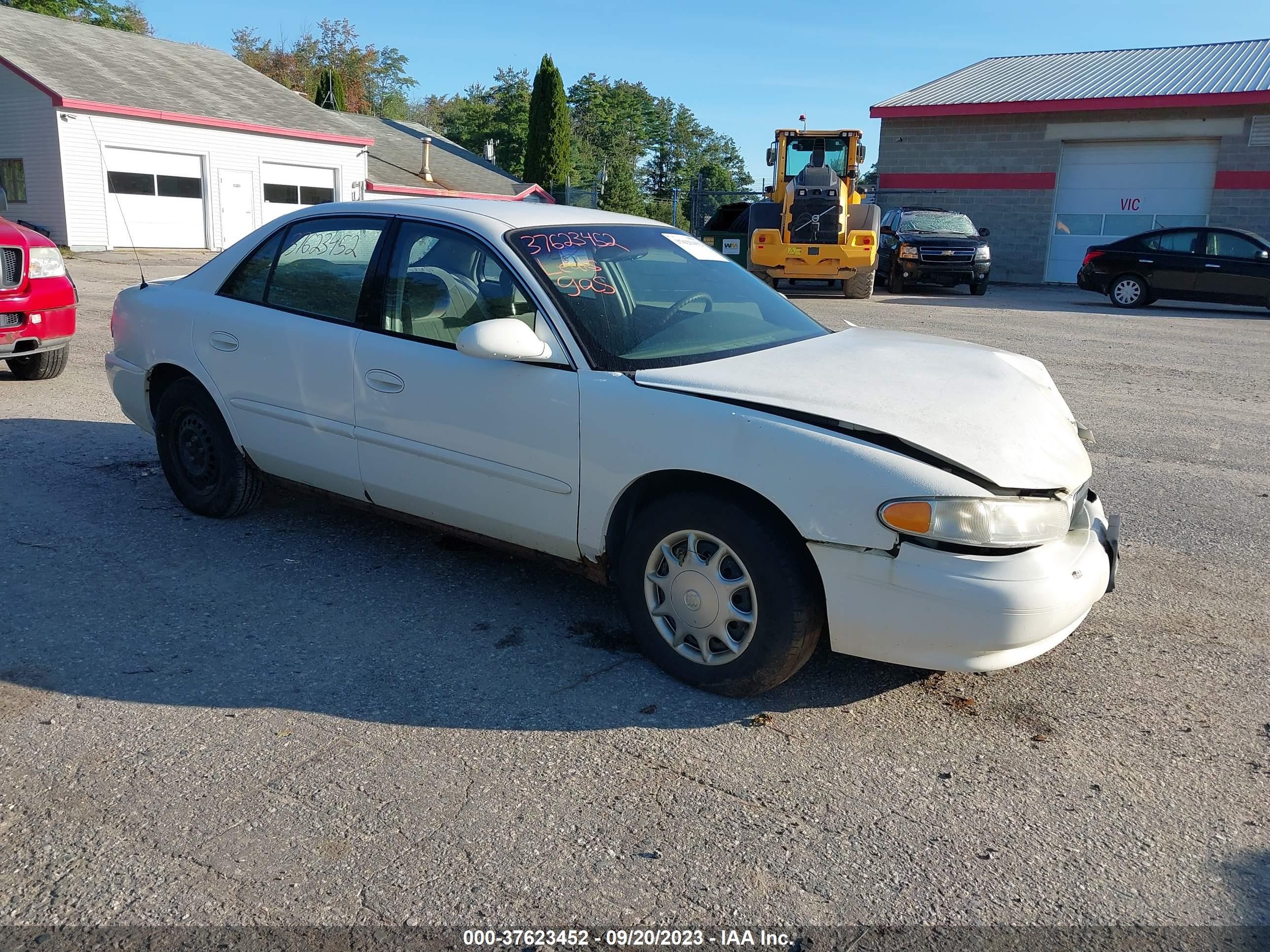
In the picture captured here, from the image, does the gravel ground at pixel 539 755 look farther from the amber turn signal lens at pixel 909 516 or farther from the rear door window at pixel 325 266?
the rear door window at pixel 325 266

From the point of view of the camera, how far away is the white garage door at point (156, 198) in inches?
1049

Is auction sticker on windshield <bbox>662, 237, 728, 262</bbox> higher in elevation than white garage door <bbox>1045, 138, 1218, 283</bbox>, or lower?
lower

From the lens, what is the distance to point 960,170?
2844 centimetres

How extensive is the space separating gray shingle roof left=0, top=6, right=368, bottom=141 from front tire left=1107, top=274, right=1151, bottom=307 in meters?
23.6

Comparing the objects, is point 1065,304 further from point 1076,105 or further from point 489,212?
point 489,212

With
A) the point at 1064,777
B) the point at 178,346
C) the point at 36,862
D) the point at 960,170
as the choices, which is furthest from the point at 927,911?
the point at 960,170

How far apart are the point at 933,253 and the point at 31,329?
1630cm

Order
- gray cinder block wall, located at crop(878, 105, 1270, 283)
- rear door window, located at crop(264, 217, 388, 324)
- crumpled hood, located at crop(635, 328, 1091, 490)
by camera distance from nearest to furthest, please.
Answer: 1. crumpled hood, located at crop(635, 328, 1091, 490)
2. rear door window, located at crop(264, 217, 388, 324)
3. gray cinder block wall, located at crop(878, 105, 1270, 283)

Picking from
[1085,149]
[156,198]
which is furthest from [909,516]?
[156,198]

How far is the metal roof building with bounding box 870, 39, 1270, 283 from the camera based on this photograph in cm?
2498

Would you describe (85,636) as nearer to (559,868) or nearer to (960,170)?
(559,868)

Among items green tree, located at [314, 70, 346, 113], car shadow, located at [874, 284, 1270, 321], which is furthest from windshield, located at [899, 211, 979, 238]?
green tree, located at [314, 70, 346, 113]

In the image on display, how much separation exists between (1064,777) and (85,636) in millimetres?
3411

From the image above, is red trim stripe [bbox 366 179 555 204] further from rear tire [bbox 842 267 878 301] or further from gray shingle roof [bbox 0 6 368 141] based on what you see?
rear tire [bbox 842 267 878 301]
